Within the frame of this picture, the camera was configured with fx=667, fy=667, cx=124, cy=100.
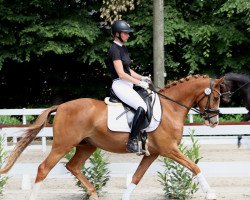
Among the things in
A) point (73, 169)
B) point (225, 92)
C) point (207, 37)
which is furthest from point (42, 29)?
point (73, 169)

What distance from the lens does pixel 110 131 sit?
966cm

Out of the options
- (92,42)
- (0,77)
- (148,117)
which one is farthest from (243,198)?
(0,77)

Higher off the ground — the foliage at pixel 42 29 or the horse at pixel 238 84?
the foliage at pixel 42 29

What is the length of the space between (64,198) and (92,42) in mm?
10687

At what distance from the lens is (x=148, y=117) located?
9594mm

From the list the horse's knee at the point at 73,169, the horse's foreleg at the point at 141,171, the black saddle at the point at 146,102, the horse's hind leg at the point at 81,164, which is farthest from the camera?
the horse's knee at the point at 73,169

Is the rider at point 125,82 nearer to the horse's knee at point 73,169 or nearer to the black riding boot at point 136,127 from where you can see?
the black riding boot at point 136,127

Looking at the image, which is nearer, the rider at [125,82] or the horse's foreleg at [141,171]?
the rider at [125,82]

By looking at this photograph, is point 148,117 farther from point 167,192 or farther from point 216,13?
point 216,13

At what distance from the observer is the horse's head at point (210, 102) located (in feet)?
32.2

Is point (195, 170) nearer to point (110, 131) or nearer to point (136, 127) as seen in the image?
point (136, 127)

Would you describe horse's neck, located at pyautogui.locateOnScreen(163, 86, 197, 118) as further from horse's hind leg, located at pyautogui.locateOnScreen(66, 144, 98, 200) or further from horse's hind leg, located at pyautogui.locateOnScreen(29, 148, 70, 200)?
horse's hind leg, located at pyautogui.locateOnScreen(29, 148, 70, 200)

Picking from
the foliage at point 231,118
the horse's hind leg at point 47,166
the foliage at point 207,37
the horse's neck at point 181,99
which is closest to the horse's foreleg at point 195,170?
the horse's neck at point 181,99

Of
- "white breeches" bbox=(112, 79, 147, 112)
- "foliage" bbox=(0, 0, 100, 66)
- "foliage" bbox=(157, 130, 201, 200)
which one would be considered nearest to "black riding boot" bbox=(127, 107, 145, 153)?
"white breeches" bbox=(112, 79, 147, 112)
